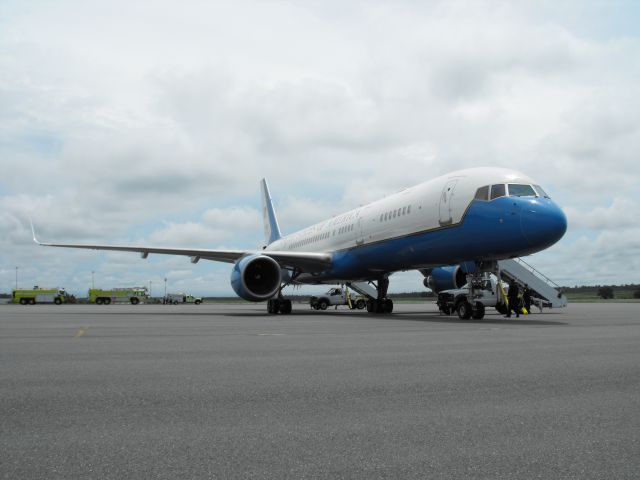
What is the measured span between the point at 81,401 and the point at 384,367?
3.44 m

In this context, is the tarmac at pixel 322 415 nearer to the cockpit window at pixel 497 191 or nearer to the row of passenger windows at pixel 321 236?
the cockpit window at pixel 497 191

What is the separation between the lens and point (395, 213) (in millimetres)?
20875

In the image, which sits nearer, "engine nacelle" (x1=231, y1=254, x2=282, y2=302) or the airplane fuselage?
the airplane fuselage

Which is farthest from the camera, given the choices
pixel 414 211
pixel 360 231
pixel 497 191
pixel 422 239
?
pixel 360 231

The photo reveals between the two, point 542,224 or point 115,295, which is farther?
point 115,295

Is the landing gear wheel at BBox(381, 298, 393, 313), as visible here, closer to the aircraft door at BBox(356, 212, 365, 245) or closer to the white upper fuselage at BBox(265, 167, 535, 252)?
the white upper fuselage at BBox(265, 167, 535, 252)

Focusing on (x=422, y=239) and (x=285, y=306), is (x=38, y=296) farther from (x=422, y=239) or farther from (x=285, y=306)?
(x=422, y=239)

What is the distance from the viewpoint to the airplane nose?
15.5m

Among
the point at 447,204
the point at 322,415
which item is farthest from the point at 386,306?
the point at 322,415

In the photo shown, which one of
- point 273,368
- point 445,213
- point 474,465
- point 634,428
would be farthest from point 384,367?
point 445,213

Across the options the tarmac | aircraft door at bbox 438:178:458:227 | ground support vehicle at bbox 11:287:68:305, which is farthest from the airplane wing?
ground support vehicle at bbox 11:287:68:305

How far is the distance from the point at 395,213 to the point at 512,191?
5.26 metres

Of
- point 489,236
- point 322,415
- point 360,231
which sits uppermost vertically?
point 360,231

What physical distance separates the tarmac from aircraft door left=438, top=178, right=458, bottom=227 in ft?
31.1
